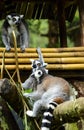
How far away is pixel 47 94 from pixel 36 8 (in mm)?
4802

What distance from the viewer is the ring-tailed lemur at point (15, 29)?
355 inches

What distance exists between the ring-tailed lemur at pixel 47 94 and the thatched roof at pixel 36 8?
3660 mm

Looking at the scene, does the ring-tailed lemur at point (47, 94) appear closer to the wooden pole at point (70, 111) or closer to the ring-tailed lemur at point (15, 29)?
the wooden pole at point (70, 111)

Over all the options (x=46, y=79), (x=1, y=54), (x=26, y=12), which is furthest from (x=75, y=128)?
(x=26, y=12)

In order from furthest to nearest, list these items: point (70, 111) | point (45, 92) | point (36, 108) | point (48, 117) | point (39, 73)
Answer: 1. point (39, 73)
2. point (45, 92)
3. point (36, 108)
4. point (48, 117)
5. point (70, 111)

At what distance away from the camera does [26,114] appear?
656 cm

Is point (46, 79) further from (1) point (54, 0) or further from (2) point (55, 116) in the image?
(1) point (54, 0)

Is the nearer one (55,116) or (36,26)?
(55,116)

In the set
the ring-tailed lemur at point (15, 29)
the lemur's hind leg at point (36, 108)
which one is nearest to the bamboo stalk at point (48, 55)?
the ring-tailed lemur at point (15, 29)

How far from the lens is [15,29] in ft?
30.2

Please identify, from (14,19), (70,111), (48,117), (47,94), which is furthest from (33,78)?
(14,19)

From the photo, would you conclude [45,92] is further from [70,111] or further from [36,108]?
[70,111]

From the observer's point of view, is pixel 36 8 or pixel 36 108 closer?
pixel 36 108

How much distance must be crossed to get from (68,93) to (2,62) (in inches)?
53.5
